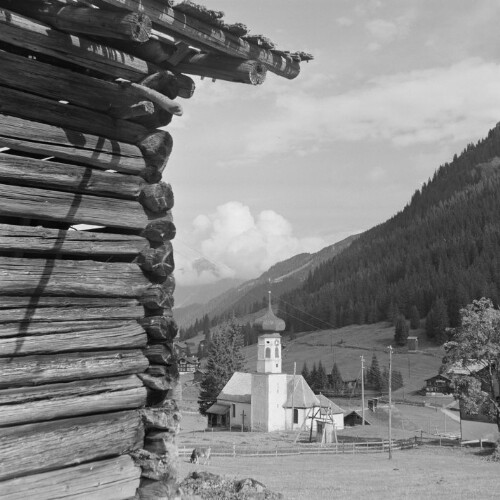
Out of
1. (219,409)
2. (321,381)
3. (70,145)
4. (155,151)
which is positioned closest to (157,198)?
(155,151)

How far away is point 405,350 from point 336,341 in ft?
82.6

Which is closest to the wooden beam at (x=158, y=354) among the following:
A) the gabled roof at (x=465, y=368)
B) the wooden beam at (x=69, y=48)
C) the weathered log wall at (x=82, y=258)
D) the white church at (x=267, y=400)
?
the weathered log wall at (x=82, y=258)

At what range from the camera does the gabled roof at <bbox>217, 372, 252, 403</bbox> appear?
247 ft

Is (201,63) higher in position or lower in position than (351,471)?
higher

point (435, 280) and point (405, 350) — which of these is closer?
point (405, 350)

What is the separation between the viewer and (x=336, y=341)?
161 m

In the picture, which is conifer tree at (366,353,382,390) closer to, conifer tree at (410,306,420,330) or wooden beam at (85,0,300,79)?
conifer tree at (410,306,420,330)

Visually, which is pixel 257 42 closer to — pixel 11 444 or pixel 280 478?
pixel 11 444

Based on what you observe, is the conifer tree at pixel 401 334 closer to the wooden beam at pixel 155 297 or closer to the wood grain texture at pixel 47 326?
the wooden beam at pixel 155 297

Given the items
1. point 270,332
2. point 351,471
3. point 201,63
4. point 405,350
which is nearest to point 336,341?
point 405,350

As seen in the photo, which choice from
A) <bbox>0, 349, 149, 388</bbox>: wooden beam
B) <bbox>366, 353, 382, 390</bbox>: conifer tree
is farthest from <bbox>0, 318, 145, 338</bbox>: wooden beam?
<bbox>366, 353, 382, 390</bbox>: conifer tree

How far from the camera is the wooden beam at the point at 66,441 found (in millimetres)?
6488

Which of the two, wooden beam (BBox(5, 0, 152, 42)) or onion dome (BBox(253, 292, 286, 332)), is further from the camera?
onion dome (BBox(253, 292, 286, 332))

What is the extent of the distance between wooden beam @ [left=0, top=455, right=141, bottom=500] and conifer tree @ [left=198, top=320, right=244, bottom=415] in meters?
75.0
